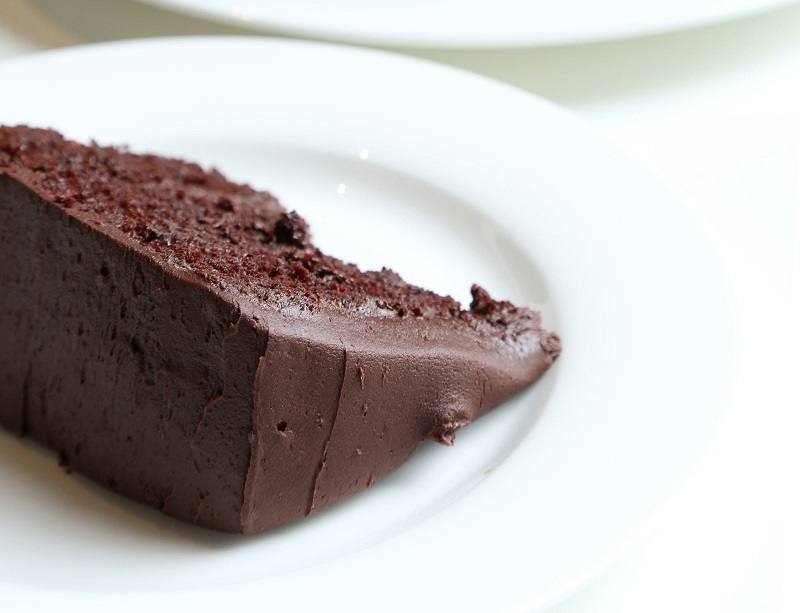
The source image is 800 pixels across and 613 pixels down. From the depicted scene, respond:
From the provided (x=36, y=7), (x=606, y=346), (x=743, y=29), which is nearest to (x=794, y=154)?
(x=743, y=29)

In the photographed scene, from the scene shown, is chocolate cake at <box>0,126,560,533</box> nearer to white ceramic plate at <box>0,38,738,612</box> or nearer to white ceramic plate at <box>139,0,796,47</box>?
white ceramic plate at <box>0,38,738,612</box>

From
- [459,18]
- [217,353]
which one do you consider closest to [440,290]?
[217,353]

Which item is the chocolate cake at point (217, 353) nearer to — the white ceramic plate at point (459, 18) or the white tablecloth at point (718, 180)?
the white tablecloth at point (718, 180)

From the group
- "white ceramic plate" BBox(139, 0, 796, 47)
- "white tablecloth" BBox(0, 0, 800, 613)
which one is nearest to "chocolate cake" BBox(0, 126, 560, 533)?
"white tablecloth" BBox(0, 0, 800, 613)

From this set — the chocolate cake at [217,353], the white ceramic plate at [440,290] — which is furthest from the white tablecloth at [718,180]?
the chocolate cake at [217,353]

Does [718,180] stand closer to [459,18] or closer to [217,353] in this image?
[459,18]

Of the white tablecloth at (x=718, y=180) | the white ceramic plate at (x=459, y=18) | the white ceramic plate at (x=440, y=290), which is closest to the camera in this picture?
the white ceramic plate at (x=440, y=290)
